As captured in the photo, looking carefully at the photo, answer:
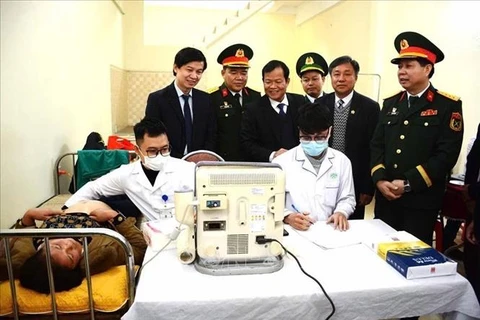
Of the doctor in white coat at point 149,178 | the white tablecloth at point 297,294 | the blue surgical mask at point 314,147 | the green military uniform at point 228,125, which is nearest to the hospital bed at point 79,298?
the white tablecloth at point 297,294

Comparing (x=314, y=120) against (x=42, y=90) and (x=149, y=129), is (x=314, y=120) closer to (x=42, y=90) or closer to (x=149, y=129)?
(x=149, y=129)

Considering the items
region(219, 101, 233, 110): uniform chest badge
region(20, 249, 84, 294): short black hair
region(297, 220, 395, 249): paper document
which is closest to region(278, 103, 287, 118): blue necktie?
region(219, 101, 233, 110): uniform chest badge

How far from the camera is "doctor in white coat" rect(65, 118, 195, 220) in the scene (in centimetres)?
188

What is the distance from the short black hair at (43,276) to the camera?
132cm

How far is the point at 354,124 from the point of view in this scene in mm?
2438

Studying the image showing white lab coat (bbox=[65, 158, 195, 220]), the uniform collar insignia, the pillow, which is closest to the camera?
the pillow

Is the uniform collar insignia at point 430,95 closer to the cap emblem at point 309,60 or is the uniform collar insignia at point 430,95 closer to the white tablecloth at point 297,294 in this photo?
the cap emblem at point 309,60

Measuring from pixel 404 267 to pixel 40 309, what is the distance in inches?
48.6

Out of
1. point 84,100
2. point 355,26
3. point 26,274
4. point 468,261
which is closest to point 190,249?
point 26,274

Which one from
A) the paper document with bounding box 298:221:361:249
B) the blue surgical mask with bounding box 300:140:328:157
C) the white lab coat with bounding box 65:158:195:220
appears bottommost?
the paper document with bounding box 298:221:361:249

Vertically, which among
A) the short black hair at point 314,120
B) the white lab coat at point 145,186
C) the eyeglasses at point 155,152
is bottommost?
the white lab coat at point 145,186

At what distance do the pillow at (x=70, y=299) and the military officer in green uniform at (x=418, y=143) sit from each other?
56.9 inches

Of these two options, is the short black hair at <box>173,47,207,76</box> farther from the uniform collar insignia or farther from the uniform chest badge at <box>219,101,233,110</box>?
the uniform collar insignia

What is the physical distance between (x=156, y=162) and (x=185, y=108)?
2.37ft
